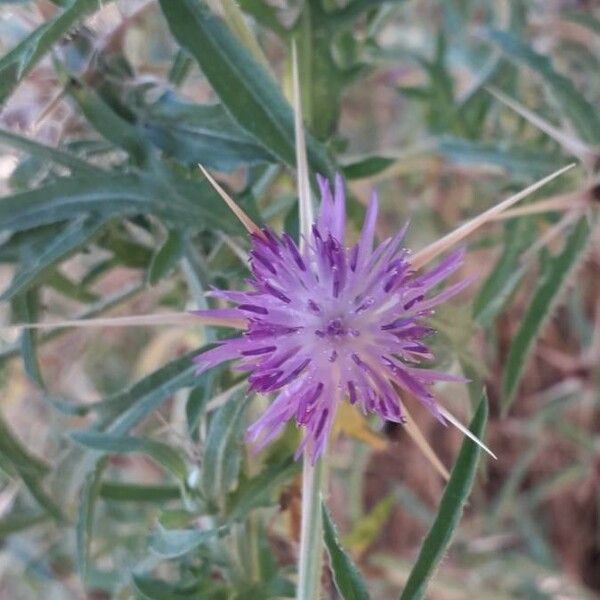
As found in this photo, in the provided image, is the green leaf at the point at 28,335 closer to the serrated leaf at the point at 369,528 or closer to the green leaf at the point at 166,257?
the green leaf at the point at 166,257

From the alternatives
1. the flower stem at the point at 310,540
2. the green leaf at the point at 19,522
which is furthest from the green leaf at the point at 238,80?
the green leaf at the point at 19,522

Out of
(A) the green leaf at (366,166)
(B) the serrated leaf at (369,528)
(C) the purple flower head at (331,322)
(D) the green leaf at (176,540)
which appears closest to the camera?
(C) the purple flower head at (331,322)

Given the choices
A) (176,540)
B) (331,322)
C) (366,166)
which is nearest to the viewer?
(331,322)

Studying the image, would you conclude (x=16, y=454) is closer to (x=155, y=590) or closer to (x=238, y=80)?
(x=155, y=590)

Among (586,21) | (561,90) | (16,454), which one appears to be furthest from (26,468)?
(586,21)

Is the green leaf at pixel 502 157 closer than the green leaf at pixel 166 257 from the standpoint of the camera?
No

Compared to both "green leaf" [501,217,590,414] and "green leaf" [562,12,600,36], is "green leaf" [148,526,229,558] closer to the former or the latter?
"green leaf" [501,217,590,414]

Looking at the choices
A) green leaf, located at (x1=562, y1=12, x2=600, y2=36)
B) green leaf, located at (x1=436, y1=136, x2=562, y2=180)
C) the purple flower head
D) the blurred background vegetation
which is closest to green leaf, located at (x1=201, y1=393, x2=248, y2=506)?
the blurred background vegetation
